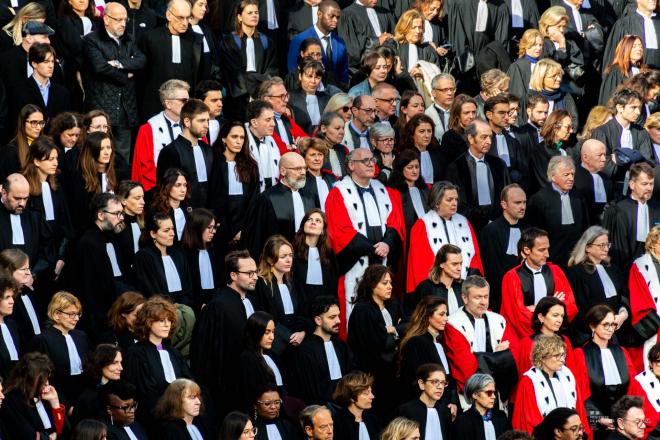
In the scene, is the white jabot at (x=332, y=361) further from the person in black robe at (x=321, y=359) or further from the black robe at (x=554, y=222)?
the black robe at (x=554, y=222)

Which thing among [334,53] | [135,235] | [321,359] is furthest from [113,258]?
[334,53]

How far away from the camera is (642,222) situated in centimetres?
1502

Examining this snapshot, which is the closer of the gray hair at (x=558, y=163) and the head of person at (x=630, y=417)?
the head of person at (x=630, y=417)

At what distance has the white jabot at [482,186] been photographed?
15.1m

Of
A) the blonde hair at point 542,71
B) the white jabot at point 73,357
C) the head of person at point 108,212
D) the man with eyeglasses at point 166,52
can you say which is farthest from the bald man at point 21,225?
the blonde hair at point 542,71

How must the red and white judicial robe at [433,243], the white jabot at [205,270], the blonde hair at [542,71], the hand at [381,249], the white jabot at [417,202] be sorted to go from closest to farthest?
the white jabot at [205,270] < the hand at [381,249] < the red and white judicial robe at [433,243] < the white jabot at [417,202] < the blonde hair at [542,71]

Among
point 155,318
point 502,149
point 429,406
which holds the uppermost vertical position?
point 502,149

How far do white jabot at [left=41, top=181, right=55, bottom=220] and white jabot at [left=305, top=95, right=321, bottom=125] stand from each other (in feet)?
10.5

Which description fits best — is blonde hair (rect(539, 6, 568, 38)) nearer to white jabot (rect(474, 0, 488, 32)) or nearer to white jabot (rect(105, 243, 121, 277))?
white jabot (rect(474, 0, 488, 32))

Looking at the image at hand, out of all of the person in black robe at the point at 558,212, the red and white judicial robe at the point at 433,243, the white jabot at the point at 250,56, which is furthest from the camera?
the white jabot at the point at 250,56

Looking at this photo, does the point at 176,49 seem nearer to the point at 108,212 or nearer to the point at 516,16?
the point at 108,212

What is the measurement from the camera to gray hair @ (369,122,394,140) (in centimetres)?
1479

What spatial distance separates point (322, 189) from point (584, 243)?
234cm

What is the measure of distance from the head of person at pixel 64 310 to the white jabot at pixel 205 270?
1.43 metres
